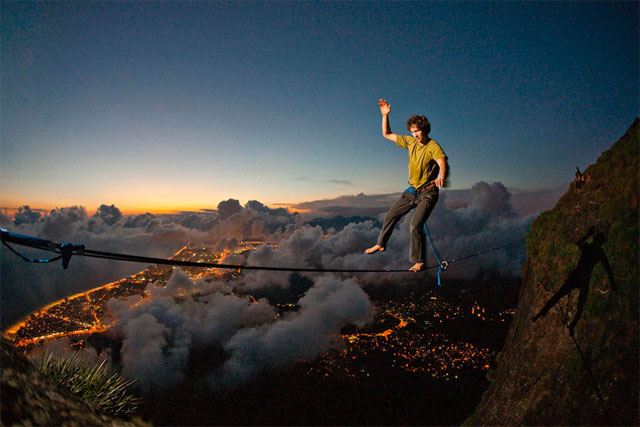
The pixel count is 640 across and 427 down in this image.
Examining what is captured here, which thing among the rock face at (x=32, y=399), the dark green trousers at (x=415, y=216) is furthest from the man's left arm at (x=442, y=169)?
the rock face at (x=32, y=399)

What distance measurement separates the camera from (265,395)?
17188cm

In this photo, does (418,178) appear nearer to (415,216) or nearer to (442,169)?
(442,169)

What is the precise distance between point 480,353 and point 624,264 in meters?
195

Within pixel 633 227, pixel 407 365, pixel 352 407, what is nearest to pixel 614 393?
pixel 633 227

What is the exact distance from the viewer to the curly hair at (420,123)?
742 centimetres

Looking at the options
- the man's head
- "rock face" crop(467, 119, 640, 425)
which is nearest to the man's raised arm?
the man's head

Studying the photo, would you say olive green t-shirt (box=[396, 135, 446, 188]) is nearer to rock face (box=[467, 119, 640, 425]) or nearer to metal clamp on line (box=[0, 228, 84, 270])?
metal clamp on line (box=[0, 228, 84, 270])

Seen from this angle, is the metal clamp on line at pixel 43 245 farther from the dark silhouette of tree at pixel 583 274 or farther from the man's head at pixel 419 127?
the dark silhouette of tree at pixel 583 274

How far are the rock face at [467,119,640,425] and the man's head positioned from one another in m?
11.5

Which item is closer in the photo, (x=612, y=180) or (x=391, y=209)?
(x=391, y=209)

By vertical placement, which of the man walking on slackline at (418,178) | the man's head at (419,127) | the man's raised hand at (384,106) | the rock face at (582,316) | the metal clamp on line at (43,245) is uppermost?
the man's raised hand at (384,106)

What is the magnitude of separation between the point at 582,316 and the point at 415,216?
14.4 m

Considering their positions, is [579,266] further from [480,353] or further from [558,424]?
[480,353]

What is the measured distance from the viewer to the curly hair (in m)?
7.42
